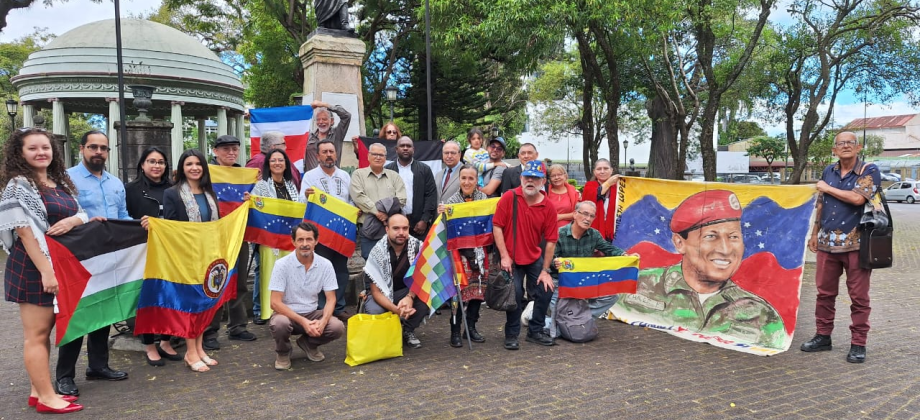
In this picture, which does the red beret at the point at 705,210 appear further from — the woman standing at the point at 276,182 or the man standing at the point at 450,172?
the woman standing at the point at 276,182

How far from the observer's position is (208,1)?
24422 millimetres

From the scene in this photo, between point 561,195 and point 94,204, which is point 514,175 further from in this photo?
point 94,204

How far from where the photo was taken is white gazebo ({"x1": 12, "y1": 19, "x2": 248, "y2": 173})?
86.5ft

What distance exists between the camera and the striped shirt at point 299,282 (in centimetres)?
485

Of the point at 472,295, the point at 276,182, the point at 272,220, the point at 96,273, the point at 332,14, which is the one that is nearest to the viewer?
the point at 96,273

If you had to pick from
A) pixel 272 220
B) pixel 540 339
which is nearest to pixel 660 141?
pixel 540 339

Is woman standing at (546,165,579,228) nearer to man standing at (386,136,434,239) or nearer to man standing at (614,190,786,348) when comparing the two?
man standing at (614,190,786,348)

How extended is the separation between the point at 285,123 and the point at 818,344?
6894mm

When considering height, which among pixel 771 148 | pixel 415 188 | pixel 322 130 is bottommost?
pixel 415 188

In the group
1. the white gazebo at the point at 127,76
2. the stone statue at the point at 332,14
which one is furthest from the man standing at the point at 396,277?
the white gazebo at the point at 127,76

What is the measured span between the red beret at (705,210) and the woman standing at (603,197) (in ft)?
2.54

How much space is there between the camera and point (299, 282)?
4.91 metres

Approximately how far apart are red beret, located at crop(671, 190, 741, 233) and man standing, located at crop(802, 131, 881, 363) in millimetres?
792

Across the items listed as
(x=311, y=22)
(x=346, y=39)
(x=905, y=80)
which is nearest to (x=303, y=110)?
(x=346, y=39)
